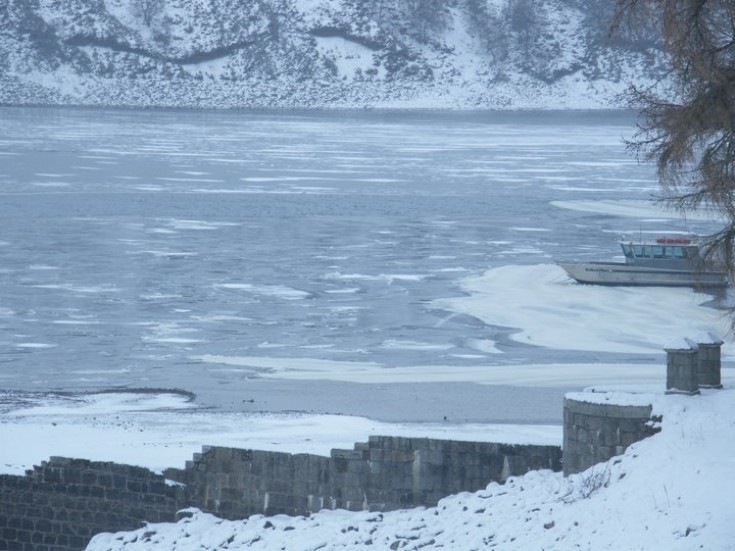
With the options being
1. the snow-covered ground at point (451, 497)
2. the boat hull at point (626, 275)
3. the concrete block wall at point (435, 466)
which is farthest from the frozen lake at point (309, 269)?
the concrete block wall at point (435, 466)

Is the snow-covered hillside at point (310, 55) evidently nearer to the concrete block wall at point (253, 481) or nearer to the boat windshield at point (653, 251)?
the boat windshield at point (653, 251)

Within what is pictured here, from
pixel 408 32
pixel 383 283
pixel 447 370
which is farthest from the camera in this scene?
pixel 408 32

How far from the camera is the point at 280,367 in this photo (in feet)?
83.4

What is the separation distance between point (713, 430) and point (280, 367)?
1233 cm

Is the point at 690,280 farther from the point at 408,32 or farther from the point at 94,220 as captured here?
the point at 408,32

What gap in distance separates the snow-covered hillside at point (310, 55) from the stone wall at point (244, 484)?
113m

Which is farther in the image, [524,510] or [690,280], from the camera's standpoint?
[690,280]

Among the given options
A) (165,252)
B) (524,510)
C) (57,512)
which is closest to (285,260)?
(165,252)

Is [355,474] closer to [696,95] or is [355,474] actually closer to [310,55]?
[696,95]

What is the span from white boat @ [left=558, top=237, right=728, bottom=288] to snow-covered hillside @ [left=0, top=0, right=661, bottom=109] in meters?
93.1

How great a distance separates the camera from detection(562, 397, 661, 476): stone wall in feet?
46.0

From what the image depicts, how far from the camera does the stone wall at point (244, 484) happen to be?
15.5 metres

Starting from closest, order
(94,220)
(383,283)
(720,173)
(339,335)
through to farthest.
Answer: (720,173) < (339,335) < (383,283) < (94,220)

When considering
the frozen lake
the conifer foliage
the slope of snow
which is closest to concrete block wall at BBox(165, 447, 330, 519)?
the slope of snow
